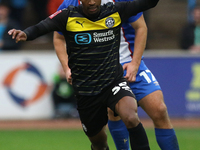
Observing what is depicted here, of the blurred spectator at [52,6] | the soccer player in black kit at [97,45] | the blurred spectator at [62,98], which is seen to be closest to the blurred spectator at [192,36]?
the blurred spectator at [62,98]

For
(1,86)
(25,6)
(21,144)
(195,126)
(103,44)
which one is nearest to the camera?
(103,44)

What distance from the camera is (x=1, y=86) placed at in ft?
31.6

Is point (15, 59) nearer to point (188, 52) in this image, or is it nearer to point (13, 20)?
point (13, 20)

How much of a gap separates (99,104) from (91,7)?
40.0 inches

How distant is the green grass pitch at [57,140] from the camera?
707 cm

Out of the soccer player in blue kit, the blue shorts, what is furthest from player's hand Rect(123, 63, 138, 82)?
the blue shorts

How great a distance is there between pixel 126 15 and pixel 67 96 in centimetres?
535

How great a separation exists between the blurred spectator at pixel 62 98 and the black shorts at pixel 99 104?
15.8 ft

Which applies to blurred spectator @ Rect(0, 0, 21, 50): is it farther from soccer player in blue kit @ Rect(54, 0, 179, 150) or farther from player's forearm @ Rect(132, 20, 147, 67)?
player's forearm @ Rect(132, 20, 147, 67)

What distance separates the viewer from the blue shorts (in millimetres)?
4907

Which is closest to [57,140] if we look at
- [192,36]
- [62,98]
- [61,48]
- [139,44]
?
[62,98]

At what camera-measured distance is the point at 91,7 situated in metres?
4.37

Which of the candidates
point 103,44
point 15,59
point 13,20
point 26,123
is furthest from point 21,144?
point 13,20

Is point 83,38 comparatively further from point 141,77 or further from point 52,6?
point 52,6
